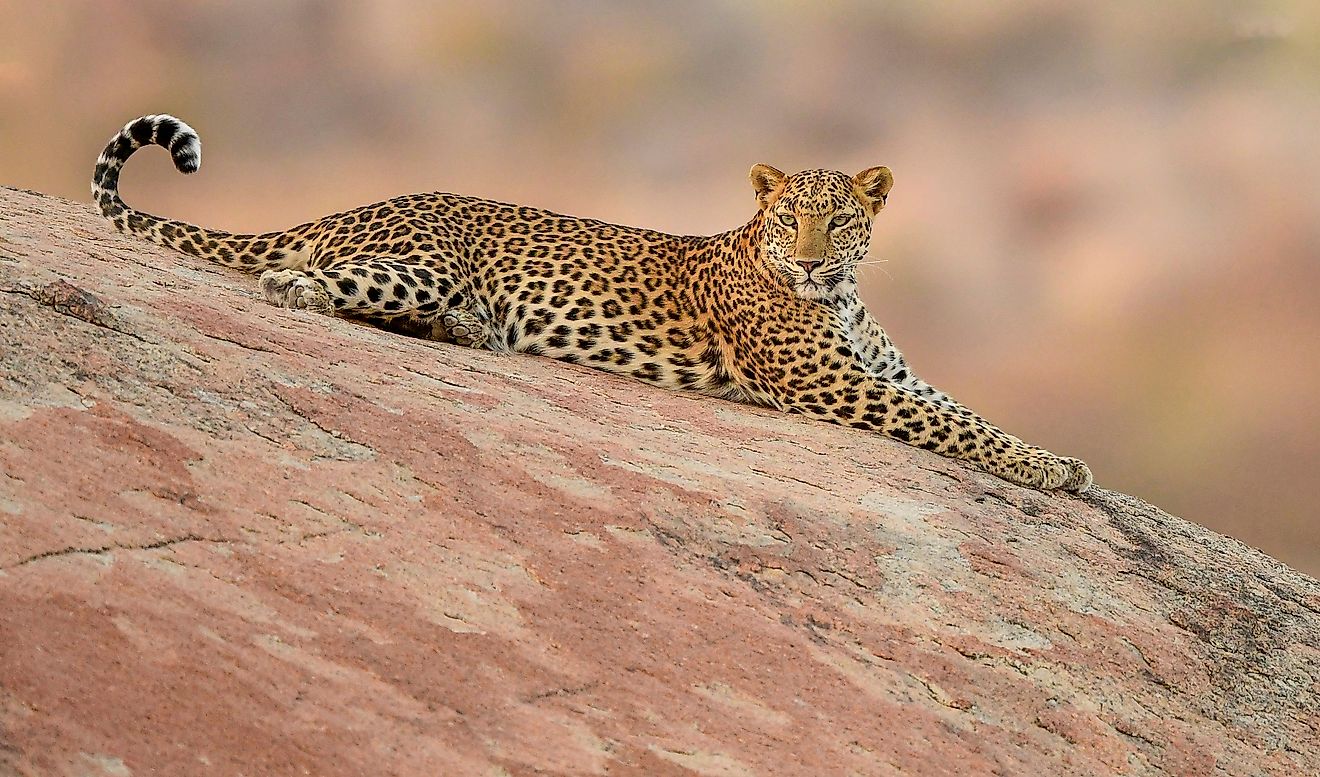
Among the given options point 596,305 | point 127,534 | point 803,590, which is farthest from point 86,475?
point 596,305

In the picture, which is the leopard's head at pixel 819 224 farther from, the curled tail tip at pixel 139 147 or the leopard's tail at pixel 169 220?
the curled tail tip at pixel 139 147

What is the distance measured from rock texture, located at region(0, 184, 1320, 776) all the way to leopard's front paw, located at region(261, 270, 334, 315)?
73cm

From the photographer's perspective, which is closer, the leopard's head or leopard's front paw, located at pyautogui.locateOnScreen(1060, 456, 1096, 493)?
leopard's front paw, located at pyautogui.locateOnScreen(1060, 456, 1096, 493)

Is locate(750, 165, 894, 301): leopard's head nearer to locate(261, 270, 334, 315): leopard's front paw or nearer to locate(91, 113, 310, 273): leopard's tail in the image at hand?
locate(261, 270, 334, 315): leopard's front paw

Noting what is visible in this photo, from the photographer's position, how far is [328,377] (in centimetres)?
692

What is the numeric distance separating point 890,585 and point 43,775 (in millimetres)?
3559

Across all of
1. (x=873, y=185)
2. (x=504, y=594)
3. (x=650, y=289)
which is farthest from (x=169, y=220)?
(x=504, y=594)

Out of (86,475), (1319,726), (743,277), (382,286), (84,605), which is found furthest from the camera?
(743,277)

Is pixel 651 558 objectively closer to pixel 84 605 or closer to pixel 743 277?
pixel 84 605

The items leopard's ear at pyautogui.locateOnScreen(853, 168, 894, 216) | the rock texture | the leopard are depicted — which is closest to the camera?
the rock texture

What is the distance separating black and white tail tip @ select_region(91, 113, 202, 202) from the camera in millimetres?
9789

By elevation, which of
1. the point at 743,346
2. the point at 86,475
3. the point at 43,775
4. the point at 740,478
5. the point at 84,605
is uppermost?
the point at 743,346

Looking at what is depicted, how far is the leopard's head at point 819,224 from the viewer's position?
9.25m

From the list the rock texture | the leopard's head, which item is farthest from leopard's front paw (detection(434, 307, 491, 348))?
the leopard's head
